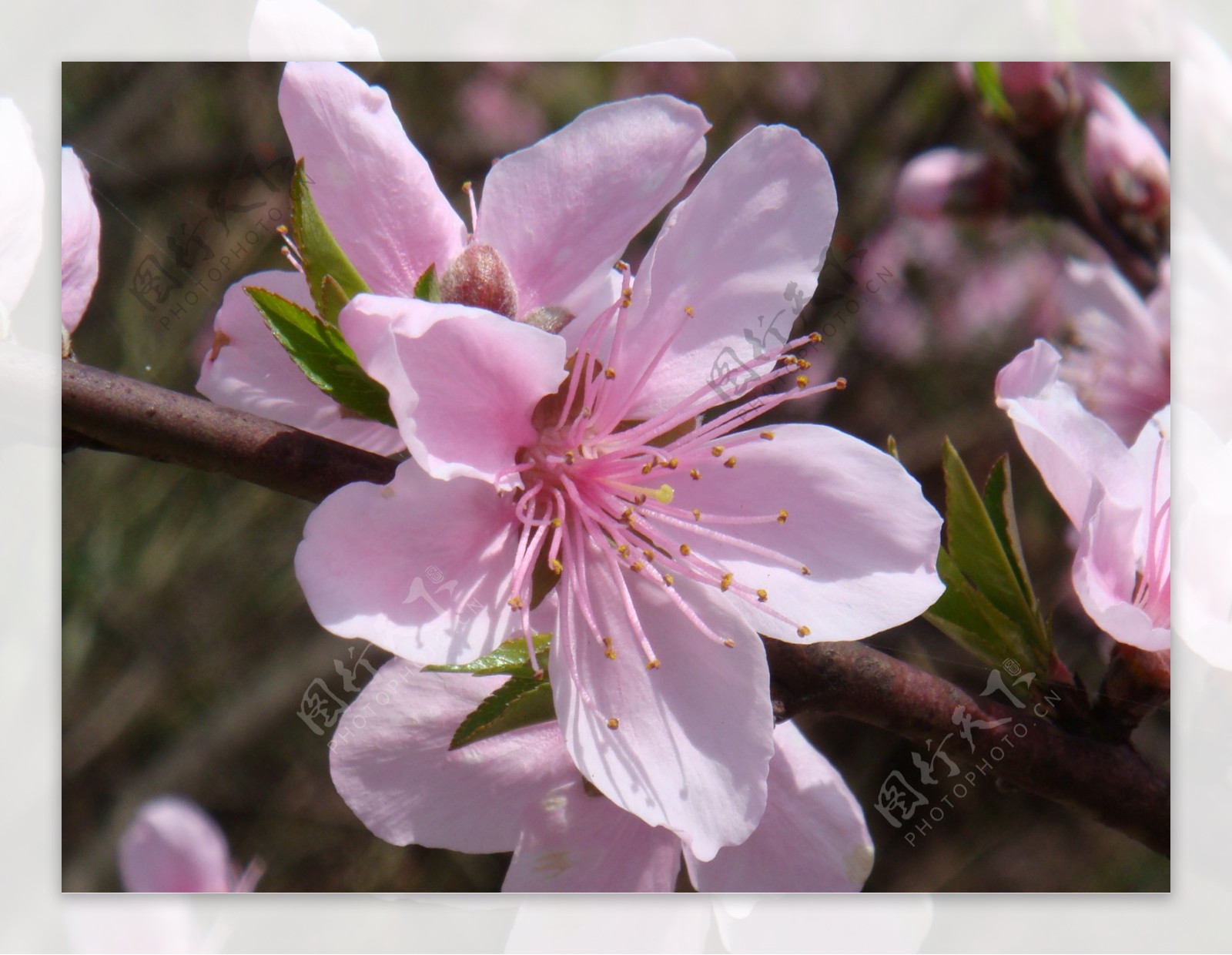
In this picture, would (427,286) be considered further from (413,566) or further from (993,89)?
(993,89)

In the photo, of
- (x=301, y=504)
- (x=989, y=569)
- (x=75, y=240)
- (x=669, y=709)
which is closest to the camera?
(x=669, y=709)

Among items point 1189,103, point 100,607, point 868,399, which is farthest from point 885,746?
point 100,607

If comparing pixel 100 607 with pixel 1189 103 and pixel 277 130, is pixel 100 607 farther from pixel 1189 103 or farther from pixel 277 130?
pixel 1189 103

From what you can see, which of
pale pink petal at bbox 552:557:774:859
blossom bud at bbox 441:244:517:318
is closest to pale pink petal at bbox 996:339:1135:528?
pale pink petal at bbox 552:557:774:859

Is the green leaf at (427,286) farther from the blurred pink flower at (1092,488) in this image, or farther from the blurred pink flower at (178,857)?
the blurred pink flower at (178,857)

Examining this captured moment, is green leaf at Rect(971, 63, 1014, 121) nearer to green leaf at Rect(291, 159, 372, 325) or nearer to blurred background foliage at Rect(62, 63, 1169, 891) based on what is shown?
blurred background foliage at Rect(62, 63, 1169, 891)

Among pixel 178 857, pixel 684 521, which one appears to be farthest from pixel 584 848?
pixel 178 857

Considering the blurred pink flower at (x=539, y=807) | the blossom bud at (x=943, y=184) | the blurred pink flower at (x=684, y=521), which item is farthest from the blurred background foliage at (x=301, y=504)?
the blurred pink flower at (x=684, y=521)
